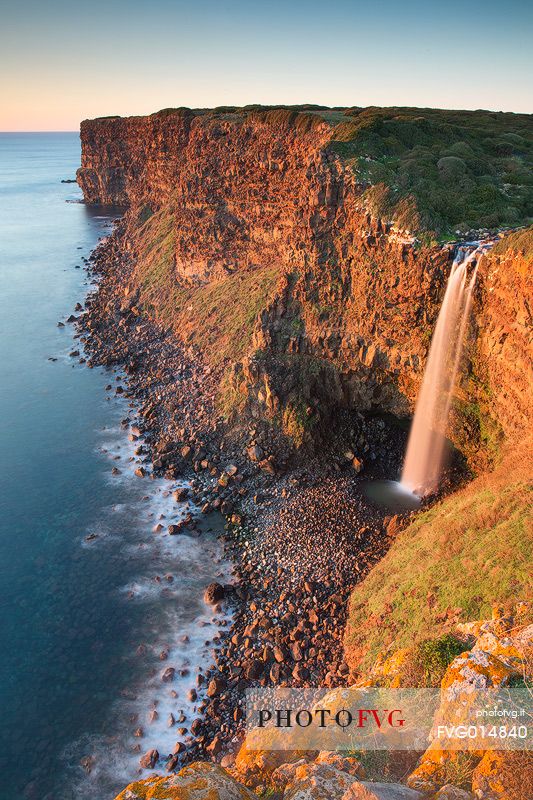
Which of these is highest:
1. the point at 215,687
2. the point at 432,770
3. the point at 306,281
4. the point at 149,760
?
the point at 306,281

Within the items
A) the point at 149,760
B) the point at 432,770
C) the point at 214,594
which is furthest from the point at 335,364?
the point at 432,770

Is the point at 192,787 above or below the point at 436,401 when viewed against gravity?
below

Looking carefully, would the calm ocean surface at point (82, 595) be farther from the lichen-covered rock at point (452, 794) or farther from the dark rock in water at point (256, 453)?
the lichen-covered rock at point (452, 794)

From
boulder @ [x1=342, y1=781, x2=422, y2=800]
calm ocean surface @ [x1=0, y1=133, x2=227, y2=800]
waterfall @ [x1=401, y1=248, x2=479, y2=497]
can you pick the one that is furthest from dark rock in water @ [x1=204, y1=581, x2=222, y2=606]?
boulder @ [x1=342, y1=781, x2=422, y2=800]

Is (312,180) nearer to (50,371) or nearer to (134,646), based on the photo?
(134,646)

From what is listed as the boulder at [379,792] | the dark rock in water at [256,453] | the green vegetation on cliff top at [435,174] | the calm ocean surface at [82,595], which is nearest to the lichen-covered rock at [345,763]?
the boulder at [379,792]

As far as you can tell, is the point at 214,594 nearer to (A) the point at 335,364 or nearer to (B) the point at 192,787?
(A) the point at 335,364

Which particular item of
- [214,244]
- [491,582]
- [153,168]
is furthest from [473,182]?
[153,168]
